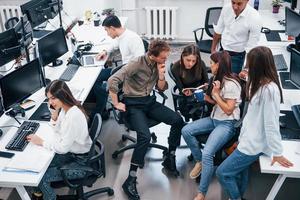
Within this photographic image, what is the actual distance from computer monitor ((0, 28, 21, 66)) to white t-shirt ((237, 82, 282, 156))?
232 cm

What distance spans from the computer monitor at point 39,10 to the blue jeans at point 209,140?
2.48 meters

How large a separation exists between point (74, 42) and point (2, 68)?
91cm

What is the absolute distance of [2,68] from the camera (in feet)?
12.3

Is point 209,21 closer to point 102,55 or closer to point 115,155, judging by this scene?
point 102,55

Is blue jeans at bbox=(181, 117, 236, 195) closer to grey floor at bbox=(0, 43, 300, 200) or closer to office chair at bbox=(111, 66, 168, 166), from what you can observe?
grey floor at bbox=(0, 43, 300, 200)

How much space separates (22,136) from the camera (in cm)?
270

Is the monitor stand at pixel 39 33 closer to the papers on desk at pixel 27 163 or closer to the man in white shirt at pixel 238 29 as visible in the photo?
the man in white shirt at pixel 238 29

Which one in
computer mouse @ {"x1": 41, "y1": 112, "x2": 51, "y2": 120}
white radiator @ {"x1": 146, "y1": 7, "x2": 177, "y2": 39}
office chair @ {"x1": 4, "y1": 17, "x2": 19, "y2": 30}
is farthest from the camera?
white radiator @ {"x1": 146, "y1": 7, "x2": 177, "y2": 39}

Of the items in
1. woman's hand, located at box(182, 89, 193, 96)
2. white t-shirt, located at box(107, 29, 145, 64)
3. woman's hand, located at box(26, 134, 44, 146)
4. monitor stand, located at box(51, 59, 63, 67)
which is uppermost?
white t-shirt, located at box(107, 29, 145, 64)

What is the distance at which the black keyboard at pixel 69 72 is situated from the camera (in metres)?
3.58

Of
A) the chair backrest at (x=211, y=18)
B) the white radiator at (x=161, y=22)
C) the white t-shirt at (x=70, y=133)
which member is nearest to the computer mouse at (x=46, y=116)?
the white t-shirt at (x=70, y=133)

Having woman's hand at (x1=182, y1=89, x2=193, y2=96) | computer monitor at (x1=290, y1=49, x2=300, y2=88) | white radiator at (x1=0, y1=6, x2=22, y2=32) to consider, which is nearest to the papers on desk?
woman's hand at (x1=182, y1=89, x2=193, y2=96)

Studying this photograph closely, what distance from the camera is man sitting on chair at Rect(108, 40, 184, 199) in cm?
309

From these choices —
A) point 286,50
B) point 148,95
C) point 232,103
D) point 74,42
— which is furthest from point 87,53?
point 286,50
